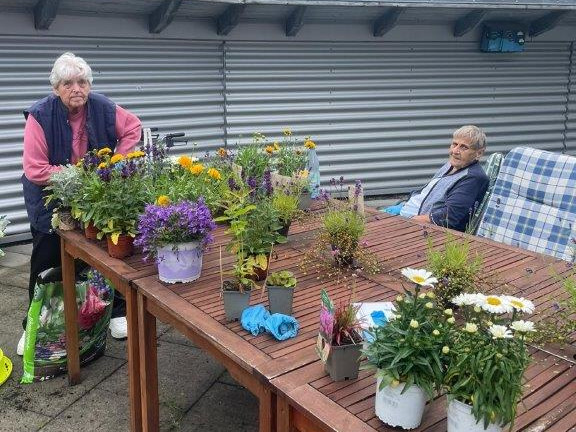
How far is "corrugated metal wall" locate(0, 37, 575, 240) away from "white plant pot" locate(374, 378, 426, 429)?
4863 millimetres

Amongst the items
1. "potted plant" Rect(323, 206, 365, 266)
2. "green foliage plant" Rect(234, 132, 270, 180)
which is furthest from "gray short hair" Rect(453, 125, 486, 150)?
"potted plant" Rect(323, 206, 365, 266)

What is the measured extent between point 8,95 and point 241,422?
12.6 feet

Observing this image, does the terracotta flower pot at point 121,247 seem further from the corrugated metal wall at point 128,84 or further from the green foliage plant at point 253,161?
the corrugated metal wall at point 128,84

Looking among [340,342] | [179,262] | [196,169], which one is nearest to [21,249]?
[196,169]

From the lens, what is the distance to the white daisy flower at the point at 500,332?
50.9 inches

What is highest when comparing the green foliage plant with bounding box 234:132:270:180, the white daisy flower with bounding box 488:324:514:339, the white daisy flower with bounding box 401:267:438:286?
the green foliage plant with bounding box 234:132:270:180

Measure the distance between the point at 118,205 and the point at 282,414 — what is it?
4.54 ft

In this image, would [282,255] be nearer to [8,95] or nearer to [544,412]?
[544,412]

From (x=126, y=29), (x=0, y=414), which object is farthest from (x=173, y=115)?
(x=0, y=414)

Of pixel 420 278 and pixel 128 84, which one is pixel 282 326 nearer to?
pixel 420 278

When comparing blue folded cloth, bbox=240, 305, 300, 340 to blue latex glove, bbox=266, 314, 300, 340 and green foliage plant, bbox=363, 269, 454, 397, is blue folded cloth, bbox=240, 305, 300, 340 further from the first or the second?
green foliage plant, bbox=363, 269, 454, 397

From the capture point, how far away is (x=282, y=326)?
1897mm

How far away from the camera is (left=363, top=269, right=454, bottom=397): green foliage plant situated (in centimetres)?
139

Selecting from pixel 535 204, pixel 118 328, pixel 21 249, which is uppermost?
pixel 535 204
